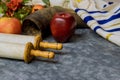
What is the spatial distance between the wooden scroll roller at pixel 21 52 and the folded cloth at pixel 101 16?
0.78 ft

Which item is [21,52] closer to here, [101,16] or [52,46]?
[52,46]

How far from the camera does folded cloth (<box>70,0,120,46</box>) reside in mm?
702

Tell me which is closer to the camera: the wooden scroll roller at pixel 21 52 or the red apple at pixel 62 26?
the wooden scroll roller at pixel 21 52

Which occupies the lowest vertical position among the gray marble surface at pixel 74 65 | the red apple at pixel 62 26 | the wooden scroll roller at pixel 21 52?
the gray marble surface at pixel 74 65

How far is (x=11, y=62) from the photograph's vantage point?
56 centimetres

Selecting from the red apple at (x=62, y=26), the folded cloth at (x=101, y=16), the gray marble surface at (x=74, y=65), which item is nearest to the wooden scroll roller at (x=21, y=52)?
the gray marble surface at (x=74, y=65)

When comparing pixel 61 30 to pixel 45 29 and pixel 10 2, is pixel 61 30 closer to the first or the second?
pixel 45 29

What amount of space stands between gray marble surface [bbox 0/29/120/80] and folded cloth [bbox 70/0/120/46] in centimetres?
4

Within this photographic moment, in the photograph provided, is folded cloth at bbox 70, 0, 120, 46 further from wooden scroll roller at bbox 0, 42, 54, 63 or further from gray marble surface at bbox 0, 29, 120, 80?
wooden scroll roller at bbox 0, 42, 54, 63

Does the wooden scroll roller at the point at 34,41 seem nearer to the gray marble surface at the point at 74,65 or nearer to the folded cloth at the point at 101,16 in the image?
the gray marble surface at the point at 74,65

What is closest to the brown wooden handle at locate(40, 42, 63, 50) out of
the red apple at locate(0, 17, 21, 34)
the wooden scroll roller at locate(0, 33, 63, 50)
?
the wooden scroll roller at locate(0, 33, 63, 50)

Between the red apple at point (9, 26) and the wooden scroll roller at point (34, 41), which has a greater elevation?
the red apple at point (9, 26)

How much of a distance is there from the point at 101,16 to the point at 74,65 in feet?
0.91

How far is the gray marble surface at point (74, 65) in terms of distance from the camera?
51 cm
